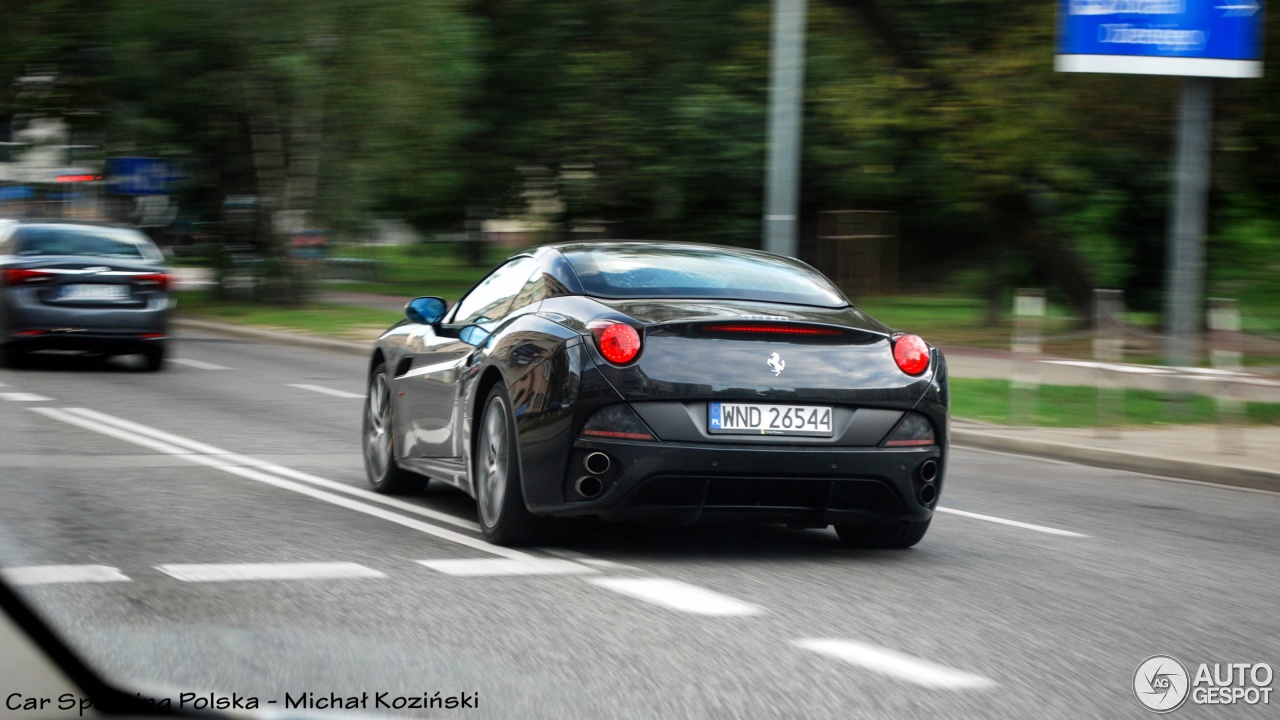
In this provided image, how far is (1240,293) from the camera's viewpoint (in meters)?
36.9

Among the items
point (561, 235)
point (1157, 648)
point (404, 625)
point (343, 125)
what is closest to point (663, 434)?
point (404, 625)

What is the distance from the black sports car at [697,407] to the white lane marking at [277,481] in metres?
0.12

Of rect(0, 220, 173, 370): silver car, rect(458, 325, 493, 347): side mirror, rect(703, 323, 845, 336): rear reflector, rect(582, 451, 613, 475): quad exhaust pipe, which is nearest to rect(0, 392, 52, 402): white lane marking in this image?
rect(0, 220, 173, 370): silver car

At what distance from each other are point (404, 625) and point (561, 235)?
33801 millimetres

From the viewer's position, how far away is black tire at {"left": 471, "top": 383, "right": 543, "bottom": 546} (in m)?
6.81

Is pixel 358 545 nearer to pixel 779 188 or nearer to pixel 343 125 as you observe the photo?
pixel 779 188

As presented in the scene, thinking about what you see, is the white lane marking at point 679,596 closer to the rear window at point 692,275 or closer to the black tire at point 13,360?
the rear window at point 692,275

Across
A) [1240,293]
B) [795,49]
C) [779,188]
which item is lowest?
Answer: [1240,293]

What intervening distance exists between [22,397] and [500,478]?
8.89 metres

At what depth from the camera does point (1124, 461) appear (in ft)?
40.7

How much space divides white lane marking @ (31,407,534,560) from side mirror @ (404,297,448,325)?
0.95m

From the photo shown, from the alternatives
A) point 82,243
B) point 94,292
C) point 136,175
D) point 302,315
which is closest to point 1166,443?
point 94,292

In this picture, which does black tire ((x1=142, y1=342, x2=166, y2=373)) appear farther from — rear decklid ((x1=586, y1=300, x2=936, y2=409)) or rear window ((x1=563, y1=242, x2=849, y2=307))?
rear decklid ((x1=586, y1=300, x2=936, y2=409))

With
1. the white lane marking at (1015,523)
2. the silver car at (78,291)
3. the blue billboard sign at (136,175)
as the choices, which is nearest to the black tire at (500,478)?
the white lane marking at (1015,523)
